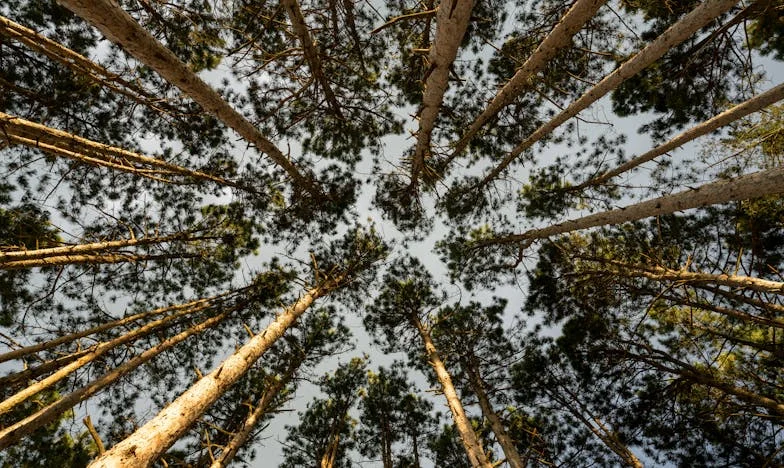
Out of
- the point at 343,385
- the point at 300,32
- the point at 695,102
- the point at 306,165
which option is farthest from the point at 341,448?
the point at 695,102

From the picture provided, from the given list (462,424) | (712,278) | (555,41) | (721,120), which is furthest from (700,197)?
(462,424)

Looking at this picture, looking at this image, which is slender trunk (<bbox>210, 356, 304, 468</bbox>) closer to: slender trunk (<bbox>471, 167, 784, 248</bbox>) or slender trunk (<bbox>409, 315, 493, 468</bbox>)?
slender trunk (<bbox>409, 315, 493, 468</bbox>)

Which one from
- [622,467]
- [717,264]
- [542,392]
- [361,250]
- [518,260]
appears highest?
[361,250]

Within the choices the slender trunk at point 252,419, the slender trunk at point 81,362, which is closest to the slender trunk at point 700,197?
the slender trunk at point 252,419

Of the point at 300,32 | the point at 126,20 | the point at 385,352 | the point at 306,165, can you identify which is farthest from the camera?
the point at 385,352

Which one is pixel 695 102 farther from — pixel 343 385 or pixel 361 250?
pixel 343 385

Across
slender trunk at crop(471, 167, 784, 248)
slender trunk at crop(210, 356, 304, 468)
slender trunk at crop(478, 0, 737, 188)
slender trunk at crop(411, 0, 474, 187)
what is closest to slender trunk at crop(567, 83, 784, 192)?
slender trunk at crop(471, 167, 784, 248)
